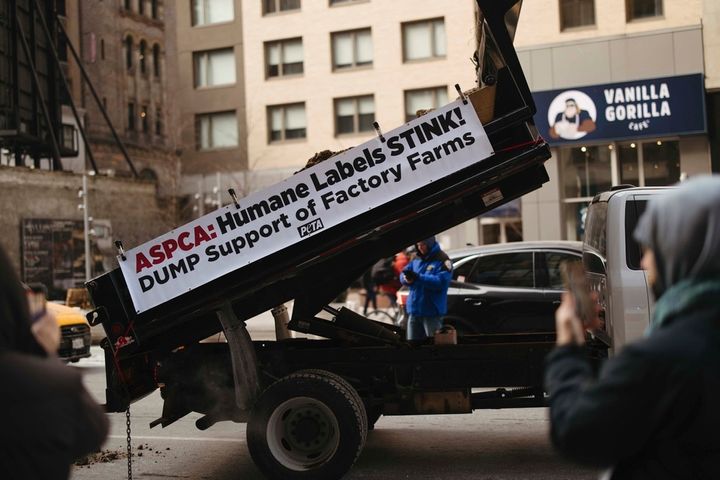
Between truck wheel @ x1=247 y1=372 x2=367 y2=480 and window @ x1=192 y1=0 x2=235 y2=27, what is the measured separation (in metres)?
37.3

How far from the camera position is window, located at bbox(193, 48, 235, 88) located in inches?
1654

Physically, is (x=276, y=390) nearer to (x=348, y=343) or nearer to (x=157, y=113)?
(x=348, y=343)

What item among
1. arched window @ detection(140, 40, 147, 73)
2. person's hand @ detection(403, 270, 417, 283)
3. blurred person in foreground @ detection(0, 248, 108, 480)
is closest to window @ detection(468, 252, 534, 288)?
person's hand @ detection(403, 270, 417, 283)

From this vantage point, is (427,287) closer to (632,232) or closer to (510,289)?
(510,289)

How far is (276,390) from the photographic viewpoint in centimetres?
638

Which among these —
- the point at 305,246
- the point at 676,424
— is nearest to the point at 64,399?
the point at 676,424

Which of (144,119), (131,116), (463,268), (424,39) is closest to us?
(463,268)

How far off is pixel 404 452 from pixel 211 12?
37.3m

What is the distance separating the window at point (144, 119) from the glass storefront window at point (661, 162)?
28.9m

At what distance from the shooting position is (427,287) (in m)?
9.98

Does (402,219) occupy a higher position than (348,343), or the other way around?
(402,219)

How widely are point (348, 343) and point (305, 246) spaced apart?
1.19 metres

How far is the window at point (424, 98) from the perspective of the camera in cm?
3681

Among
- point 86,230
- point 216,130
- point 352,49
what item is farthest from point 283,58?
point 86,230
